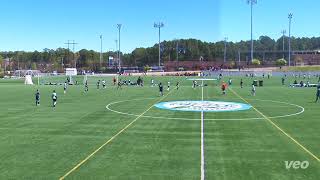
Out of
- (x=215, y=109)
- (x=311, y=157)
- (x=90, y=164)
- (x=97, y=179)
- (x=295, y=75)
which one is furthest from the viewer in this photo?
(x=295, y=75)

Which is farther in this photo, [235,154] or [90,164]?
[235,154]

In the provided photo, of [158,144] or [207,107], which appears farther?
[207,107]

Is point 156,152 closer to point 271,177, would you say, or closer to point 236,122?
point 271,177

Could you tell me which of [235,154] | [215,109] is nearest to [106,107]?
[215,109]

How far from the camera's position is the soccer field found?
16703 millimetres

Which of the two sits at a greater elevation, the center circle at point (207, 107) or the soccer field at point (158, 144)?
the center circle at point (207, 107)

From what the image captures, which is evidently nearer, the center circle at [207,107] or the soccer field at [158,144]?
the soccer field at [158,144]

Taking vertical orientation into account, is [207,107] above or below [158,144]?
above

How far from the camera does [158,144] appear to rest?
22000 millimetres

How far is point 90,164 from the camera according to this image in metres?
17.8

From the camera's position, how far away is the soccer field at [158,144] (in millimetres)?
16703

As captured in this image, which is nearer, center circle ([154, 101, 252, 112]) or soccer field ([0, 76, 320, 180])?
soccer field ([0, 76, 320, 180])

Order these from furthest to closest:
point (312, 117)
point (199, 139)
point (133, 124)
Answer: point (312, 117)
point (133, 124)
point (199, 139)

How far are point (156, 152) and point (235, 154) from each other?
3.63 metres
